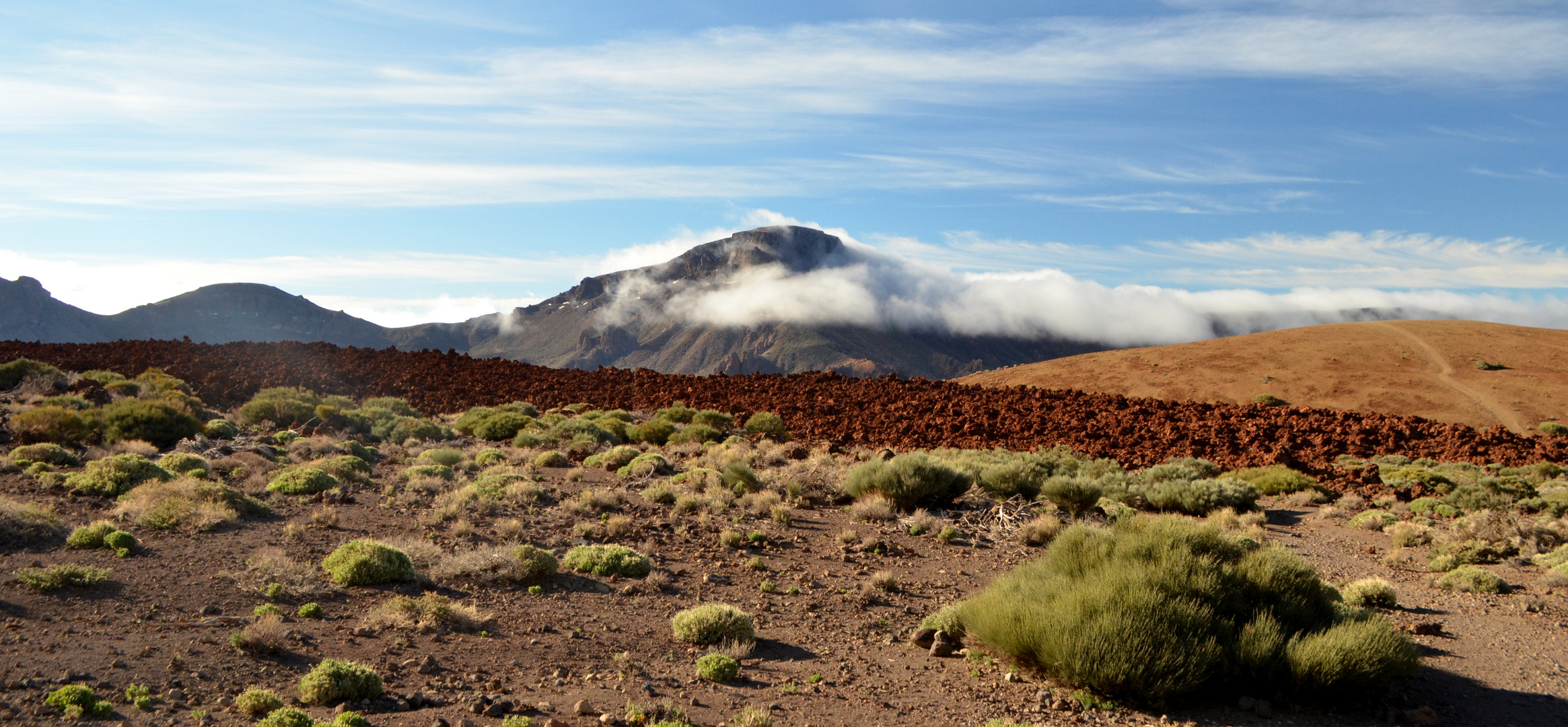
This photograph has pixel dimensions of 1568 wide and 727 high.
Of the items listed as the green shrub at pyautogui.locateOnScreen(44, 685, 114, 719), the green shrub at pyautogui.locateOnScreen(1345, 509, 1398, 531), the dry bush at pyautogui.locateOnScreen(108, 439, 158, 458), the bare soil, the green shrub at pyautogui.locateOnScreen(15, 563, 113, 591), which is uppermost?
the dry bush at pyautogui.locateOnScreen(108, 439, 158, 458)

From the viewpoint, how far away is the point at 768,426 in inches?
865

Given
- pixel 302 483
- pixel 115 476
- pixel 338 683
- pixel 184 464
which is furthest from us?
pixel 184 464

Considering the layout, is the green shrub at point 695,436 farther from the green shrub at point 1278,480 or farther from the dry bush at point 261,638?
the dry bush at point 261,638

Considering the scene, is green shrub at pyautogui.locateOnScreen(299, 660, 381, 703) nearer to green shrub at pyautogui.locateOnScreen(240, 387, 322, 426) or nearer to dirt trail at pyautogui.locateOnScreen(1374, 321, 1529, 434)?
green shrub at pyautogui.locateOnScreen(240, 387, 322, 426)

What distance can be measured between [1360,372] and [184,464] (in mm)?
47076

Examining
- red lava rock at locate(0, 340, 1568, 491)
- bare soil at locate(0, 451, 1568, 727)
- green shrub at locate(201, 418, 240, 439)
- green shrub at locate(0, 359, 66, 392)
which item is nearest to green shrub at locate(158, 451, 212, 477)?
bare soil at locate(0, 451, 1568, 727)

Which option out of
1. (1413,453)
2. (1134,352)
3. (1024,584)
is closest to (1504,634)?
(1024,584)

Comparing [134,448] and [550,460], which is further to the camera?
[550,460]

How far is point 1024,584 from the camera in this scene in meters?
6.88

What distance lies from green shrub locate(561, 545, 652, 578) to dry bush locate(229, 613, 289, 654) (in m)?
3.14

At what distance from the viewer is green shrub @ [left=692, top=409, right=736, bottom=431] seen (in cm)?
2241

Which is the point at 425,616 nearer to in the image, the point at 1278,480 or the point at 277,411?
the point at 1278,480

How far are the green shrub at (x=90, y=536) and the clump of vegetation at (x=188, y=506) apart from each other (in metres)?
0.71

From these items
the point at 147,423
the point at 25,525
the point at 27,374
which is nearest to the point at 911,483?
the point at 25,525
